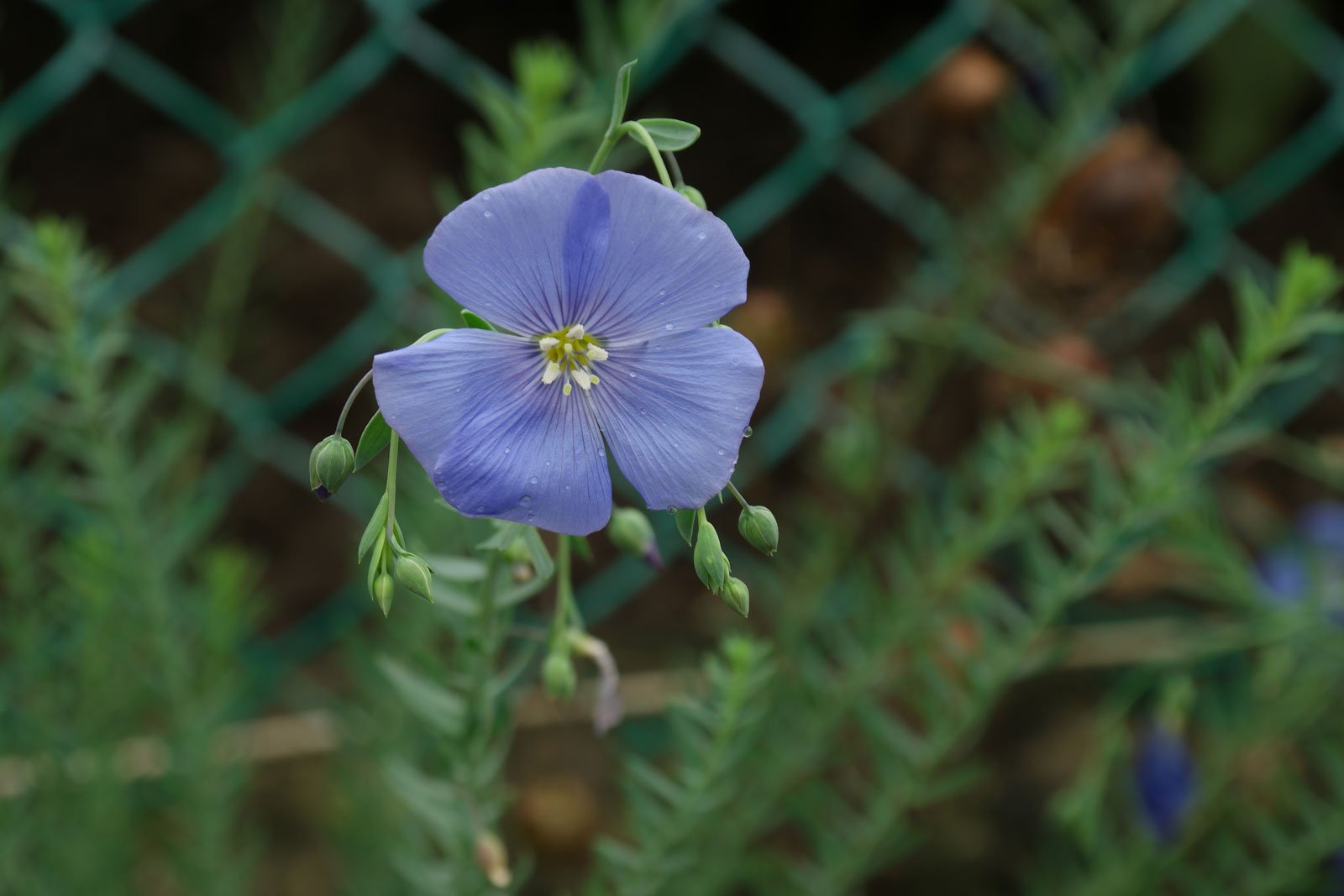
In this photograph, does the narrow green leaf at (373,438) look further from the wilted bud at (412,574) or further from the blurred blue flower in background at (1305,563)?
the blurred blue flower in background at (1305,563)

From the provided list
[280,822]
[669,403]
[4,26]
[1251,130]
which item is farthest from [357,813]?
[1251,130]

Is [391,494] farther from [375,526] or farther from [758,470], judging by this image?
[758,470]

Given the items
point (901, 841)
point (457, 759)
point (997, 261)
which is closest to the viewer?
point (457, 759)

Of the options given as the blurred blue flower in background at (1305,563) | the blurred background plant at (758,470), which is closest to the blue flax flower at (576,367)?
the blurred background plant at (758,470)

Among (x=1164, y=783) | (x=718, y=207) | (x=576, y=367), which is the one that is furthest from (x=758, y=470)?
(x=576, y=367)

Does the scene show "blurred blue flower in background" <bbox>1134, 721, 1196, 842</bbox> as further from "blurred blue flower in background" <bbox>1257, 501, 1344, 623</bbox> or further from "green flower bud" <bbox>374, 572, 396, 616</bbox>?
"green flower bud" <bbox>374, 572, 396, 616</bbox>

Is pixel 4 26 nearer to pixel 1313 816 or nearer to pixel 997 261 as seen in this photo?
pixel 997 261

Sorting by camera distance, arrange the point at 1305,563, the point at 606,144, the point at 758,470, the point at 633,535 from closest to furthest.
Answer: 1. the point at 606,144
2. the point at 633,535
3. the point at 1305,563
4. the point at 758,470
